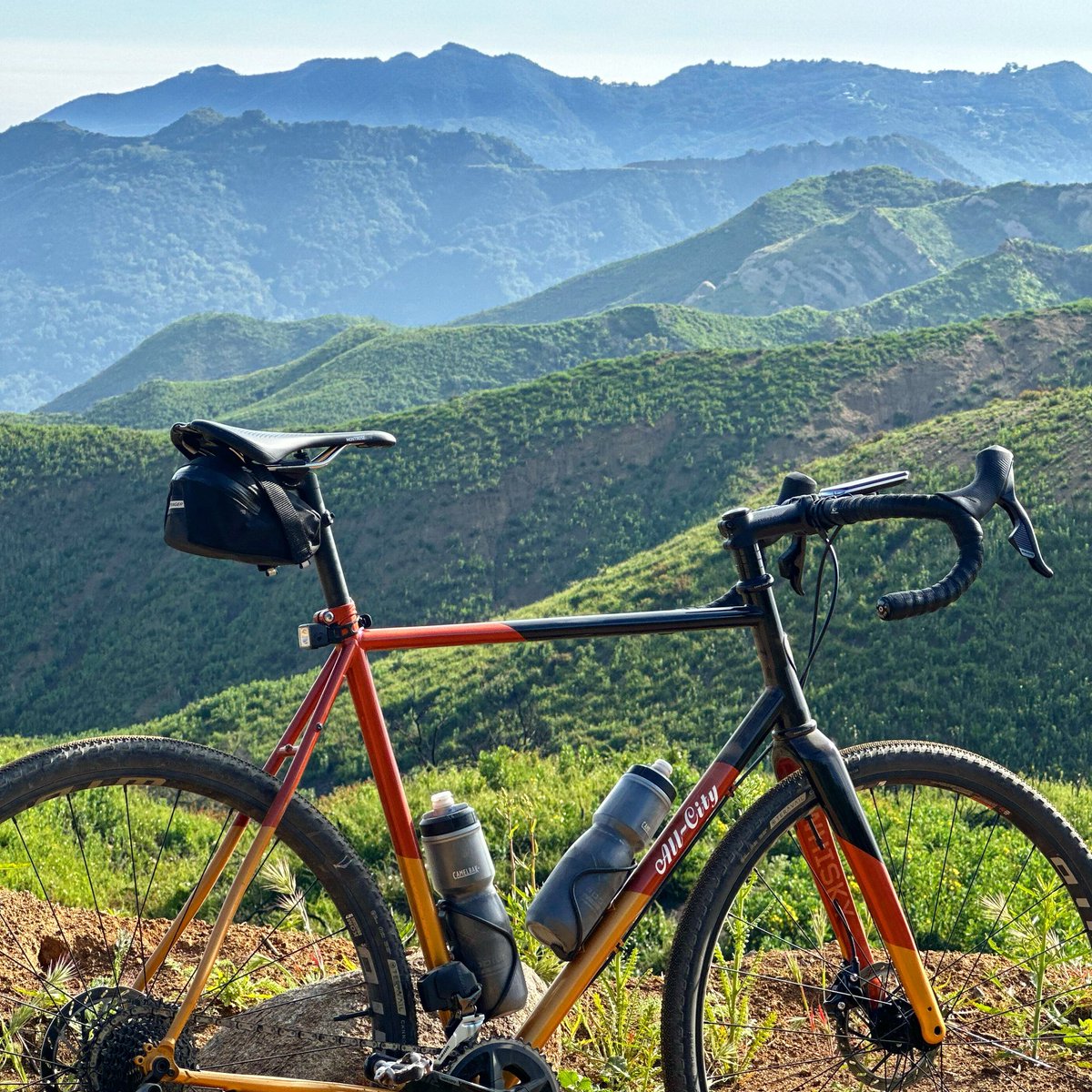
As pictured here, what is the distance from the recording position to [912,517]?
8.16 feet

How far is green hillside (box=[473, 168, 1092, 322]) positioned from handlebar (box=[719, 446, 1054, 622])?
4218 inches

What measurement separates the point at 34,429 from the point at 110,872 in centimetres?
5572

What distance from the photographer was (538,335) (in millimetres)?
91125

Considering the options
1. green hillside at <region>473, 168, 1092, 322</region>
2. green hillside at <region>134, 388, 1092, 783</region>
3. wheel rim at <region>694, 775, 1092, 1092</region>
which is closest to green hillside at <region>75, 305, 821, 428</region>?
green hillside at <region>473, 168, 1092, 322</region>

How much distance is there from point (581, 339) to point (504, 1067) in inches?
3499

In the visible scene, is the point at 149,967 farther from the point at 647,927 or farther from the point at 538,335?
the point at 538,335

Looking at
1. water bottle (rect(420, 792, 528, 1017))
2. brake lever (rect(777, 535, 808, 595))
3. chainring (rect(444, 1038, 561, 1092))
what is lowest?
chainring (rect(444, 1038, 561, 1092))

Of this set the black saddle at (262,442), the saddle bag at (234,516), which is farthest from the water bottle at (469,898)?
the black saddle at (262,442)

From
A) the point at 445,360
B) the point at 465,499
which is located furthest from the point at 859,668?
the point at 445,360

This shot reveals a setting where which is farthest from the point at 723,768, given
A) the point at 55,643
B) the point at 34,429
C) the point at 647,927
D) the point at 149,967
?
the point at 34,429

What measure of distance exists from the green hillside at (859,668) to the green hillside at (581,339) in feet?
155

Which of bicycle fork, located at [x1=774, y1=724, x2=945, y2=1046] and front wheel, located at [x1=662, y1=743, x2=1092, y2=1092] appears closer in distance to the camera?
front wheel, located at [x1=662, y1=743, x2=1092, y2=1092]

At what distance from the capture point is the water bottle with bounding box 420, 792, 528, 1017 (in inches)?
100.0

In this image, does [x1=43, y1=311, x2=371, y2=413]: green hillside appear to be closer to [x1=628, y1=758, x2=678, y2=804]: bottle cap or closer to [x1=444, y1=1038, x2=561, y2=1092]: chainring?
[x1=628, y1=758, x2=678, y2=804]: bottle cap
